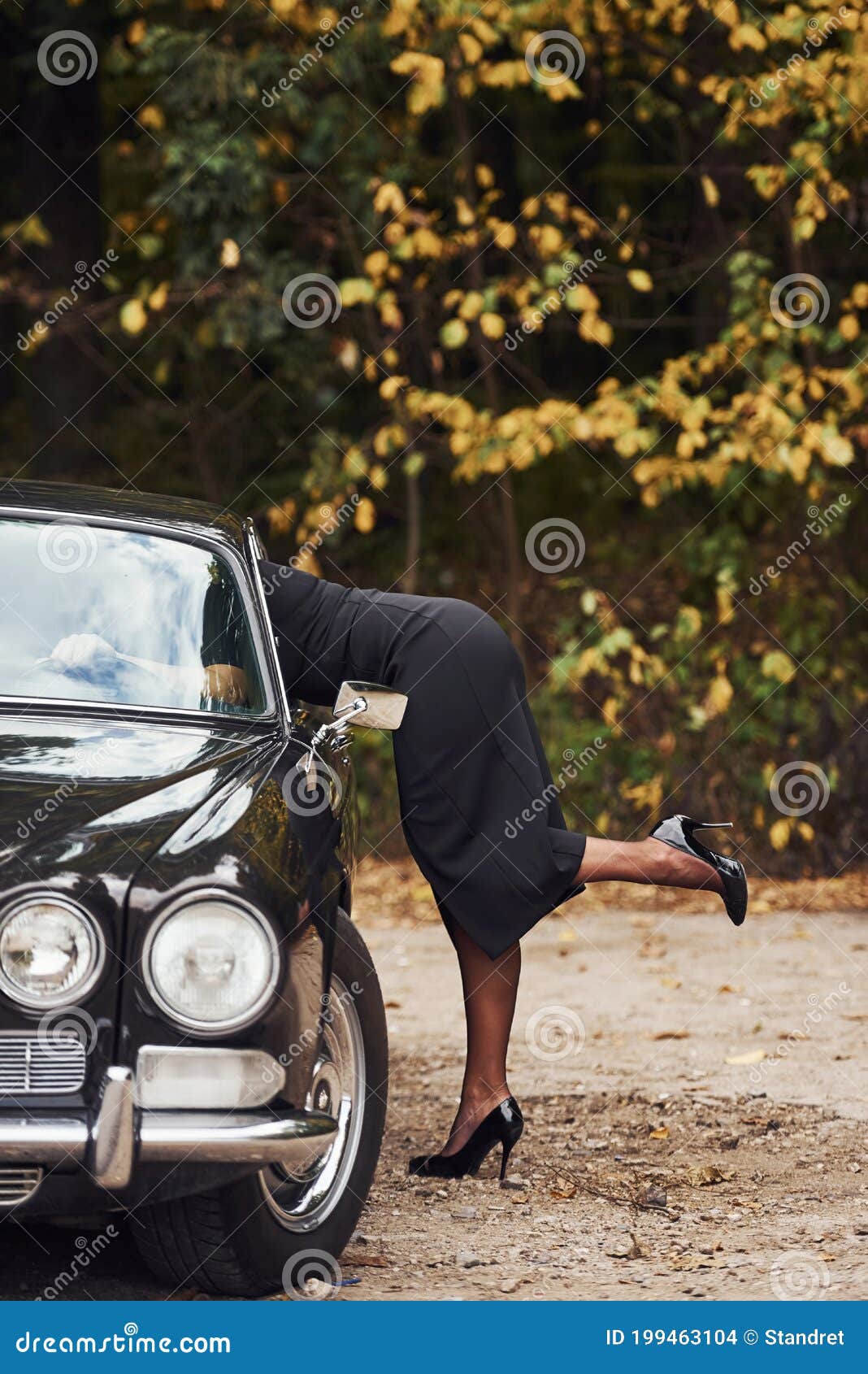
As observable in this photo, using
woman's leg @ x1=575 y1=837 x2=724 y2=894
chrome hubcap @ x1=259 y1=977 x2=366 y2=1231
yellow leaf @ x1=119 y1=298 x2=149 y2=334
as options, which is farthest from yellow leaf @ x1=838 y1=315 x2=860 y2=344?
chrome hubcap @ x1=259 y1=977 x2=366 y2=1231

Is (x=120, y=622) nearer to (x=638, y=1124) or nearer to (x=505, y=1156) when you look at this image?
(x=505, y=1156)

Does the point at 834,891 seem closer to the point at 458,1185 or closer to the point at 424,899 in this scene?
the point at 424,899

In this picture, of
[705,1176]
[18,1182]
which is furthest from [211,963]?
[705,1176]

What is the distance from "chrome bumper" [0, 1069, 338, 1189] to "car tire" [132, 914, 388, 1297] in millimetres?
285

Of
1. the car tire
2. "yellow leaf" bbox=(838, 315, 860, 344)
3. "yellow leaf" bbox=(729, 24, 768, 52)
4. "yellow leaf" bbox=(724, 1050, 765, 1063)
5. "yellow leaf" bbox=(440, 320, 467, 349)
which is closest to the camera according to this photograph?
the car tire

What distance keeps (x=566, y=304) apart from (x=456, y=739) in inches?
196

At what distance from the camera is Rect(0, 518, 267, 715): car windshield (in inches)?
164

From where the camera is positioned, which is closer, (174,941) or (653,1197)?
(174,941)

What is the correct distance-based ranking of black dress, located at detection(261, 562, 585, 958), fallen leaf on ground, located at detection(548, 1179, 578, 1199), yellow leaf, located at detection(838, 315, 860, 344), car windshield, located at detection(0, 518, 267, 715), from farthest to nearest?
yellow leaf, located at detection(838, 315, 860, 344) < fallen leaf on ground, located at detection(548, 1179, 578, 1199) < black dress, located at detection(261, 562, 585, 958) < car windshield, located at detection(0, 518, 267, 715)

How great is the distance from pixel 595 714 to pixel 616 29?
4043 mm

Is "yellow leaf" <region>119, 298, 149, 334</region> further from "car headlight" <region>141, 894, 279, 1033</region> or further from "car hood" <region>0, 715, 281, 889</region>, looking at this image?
"car headlight" <region>141, 894, 279, 1033</region>

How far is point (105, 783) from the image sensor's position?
360 centimetres

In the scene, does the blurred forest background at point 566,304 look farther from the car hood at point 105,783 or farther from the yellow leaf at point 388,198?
the car hood at point 105,783

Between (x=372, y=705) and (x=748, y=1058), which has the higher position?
(x=372, y=705)
